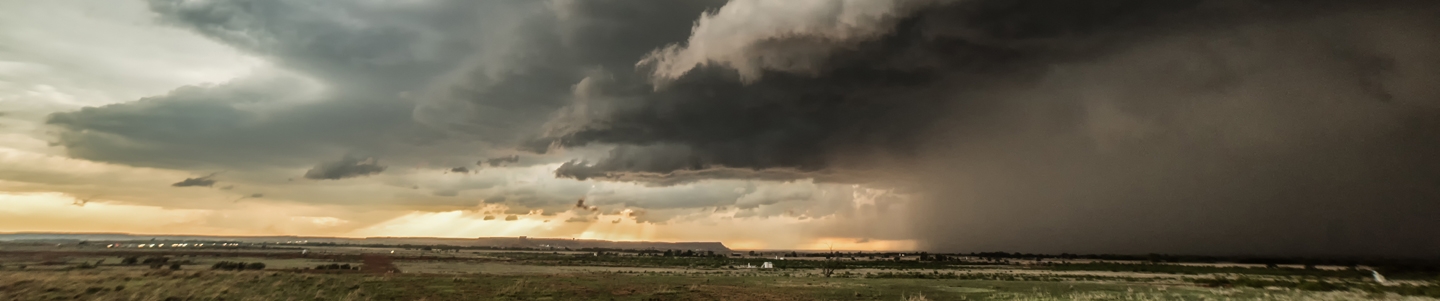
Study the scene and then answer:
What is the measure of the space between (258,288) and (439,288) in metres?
11.3

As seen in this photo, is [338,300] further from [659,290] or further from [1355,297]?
[1355,297]

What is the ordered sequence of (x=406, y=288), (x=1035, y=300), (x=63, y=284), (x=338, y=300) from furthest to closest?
1. (x=406, y=288)
2. (x=1035, y=300)
3. (x=63, y=284)
4. (x=338, y=300)

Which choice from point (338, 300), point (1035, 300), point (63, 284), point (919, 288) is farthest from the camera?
point (919, 288)

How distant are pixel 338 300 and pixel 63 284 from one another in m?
19.6

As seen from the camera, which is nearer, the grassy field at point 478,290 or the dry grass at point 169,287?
the dry grass at point 169,287

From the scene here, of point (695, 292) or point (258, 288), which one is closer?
point (258, 288)

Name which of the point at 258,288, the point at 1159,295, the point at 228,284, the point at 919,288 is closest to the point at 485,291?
the point at 258,288

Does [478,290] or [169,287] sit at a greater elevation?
[169,287]

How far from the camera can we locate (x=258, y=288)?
43969 millimetres

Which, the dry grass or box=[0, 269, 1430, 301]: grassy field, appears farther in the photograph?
box=[0, 269, 1430, 301]: grassy field

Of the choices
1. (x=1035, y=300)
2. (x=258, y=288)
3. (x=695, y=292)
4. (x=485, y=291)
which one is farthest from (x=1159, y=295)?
(x=258, y=288)

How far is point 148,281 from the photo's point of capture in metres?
45.5

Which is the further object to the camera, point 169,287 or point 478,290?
point 478,290

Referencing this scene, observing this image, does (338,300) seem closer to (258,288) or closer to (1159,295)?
(258,288)
